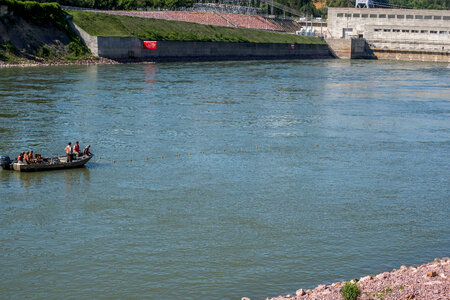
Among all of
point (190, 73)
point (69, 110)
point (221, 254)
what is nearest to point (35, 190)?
Result: point (221, 254)

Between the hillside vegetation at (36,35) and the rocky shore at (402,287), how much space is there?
83.5m

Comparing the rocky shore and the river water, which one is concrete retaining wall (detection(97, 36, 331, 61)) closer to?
the river water

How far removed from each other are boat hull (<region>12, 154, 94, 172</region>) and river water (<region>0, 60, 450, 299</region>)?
415 mm

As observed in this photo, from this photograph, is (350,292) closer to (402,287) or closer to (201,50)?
(402,287)

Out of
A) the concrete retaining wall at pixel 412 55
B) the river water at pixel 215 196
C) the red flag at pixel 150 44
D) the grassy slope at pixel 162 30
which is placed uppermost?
the grassy slope at pixel 162 30

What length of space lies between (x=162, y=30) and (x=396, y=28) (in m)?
66.7

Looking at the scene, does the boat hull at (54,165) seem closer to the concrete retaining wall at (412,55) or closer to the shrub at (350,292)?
the shrub at (350,292)

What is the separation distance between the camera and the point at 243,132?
4912cm

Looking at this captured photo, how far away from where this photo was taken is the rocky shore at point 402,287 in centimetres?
1759

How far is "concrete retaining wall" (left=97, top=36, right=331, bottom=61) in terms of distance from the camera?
367 ft

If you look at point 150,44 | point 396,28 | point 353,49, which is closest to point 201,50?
point 150,44

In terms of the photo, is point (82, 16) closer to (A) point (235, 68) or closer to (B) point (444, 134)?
(A) point (235, 68)

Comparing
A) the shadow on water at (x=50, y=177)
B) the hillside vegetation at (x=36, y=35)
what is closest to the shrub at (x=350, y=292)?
the shadow on water at (x=50, y=177)

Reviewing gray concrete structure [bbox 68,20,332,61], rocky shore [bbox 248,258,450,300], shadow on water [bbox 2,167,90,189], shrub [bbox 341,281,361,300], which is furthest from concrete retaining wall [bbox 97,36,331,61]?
shrub [bbox 341,281,361,300]
